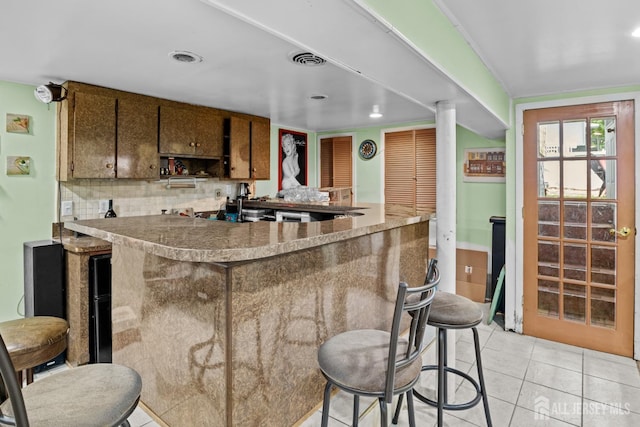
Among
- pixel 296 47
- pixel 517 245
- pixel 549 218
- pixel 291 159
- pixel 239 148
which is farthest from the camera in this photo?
pixel 291 159

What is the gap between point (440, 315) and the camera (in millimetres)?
1934

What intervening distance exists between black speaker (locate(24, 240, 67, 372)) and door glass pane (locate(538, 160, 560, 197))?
4.20 metres

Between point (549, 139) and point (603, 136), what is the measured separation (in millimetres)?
399

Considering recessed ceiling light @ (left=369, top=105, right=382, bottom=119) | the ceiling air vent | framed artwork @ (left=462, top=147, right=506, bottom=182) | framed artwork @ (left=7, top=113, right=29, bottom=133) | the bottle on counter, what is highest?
recessed ceiling light @ (left=369, top=105, right=382, bottom=119)

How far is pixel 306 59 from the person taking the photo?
2449 mm

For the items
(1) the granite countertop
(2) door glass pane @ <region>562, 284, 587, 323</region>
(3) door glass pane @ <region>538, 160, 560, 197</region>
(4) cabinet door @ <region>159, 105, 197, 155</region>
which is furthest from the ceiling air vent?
(2) door glass pane @ <region>562, 284, 587, 323</region>

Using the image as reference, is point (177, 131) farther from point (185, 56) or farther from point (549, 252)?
point (549, 252)

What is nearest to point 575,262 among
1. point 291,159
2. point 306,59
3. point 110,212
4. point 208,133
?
point 306,59

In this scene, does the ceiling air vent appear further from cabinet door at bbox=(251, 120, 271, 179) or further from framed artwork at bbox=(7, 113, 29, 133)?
framed artwork at bbox=(7, 113, 29, 133)

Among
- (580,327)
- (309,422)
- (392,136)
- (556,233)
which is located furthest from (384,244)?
(392,136)

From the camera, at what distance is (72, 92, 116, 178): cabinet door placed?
2.99m

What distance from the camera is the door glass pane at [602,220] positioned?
3.16 metres

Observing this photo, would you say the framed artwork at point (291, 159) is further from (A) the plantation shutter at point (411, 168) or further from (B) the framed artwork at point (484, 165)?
(B) the framed artwork at point (484, 165)

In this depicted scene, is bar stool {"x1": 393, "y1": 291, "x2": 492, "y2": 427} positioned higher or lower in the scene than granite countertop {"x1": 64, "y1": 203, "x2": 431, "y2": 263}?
lower
